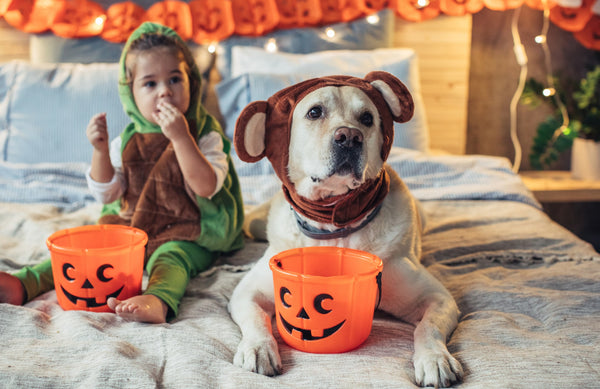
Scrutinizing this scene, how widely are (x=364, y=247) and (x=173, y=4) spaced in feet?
6.08

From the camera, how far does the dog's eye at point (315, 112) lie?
985 mm

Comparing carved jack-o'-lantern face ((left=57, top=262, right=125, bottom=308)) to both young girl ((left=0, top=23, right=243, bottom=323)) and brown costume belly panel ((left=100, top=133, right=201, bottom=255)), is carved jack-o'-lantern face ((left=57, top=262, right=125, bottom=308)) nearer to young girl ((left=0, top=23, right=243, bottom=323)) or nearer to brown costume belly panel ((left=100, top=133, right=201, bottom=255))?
young girl ((left=0, top=23, right=243, bottom=323))

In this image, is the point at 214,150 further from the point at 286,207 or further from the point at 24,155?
the point at 24,155

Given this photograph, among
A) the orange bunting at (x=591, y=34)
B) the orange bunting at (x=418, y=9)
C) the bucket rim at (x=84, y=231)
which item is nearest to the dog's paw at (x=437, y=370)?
the bucket rim at (x=84, y=231)

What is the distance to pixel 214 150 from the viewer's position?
143 centimetres

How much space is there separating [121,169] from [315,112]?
0.70 m

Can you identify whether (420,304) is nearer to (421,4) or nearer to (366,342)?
(366,342)

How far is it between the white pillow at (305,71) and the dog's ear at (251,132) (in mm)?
1120

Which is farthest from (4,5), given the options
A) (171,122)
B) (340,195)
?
(340,195)

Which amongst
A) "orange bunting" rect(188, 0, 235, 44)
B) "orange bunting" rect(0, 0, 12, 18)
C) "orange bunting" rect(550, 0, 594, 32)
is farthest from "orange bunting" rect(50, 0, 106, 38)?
"orange bunting" rect(550, 0, 594, 32)

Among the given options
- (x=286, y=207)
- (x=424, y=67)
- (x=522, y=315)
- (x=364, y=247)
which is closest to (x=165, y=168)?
(x=286, y=207)

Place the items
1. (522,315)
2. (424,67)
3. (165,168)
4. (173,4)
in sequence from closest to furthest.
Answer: (522,315)
(165,168)
(173,4)
(424,67)

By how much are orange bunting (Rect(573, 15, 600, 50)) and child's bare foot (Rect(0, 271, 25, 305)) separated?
2.73 metres

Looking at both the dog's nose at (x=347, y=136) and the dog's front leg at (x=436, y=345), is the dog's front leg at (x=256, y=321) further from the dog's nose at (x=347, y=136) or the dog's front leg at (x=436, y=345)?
the dog's nose at (x=347, y=136)
